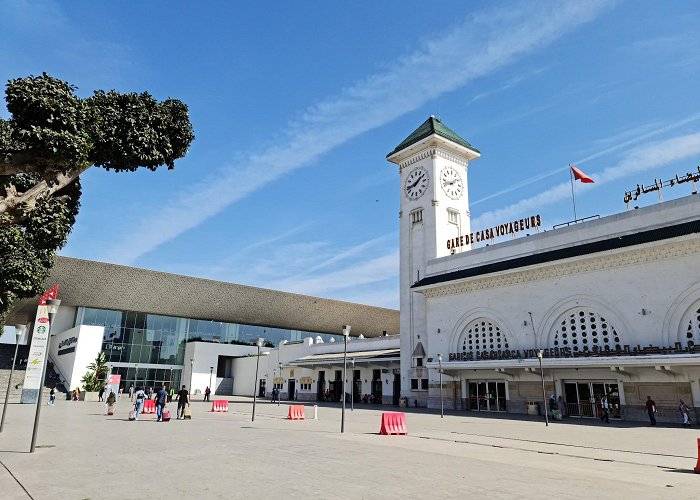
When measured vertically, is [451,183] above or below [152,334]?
above

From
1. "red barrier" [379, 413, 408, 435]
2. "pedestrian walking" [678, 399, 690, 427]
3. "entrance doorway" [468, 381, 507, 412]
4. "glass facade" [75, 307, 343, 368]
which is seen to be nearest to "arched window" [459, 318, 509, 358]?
"entrance doorway" [468, 381, 507, 412]

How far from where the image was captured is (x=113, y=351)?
60125mm

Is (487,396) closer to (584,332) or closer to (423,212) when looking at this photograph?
(584,332)

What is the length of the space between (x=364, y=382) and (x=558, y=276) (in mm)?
24529

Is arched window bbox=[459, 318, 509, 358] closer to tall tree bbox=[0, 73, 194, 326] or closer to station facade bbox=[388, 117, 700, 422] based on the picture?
station facade bbox=[388, 117, 700, 422]

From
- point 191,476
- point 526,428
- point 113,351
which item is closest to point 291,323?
Answer: point 113,351

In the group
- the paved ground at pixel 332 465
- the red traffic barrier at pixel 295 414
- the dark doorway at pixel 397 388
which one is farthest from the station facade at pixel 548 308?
the red traffic barrier at pixel 295 414

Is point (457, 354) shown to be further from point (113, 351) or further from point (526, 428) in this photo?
point (113, 351)

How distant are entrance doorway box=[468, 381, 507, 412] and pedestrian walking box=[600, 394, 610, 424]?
725cm

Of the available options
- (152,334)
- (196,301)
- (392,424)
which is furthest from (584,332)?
(152,334)

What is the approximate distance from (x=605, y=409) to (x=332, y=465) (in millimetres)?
22771

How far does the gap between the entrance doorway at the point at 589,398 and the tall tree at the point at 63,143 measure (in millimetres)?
27466

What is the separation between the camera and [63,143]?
11.0 meters

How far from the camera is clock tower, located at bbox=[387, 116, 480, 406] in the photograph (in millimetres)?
42938
